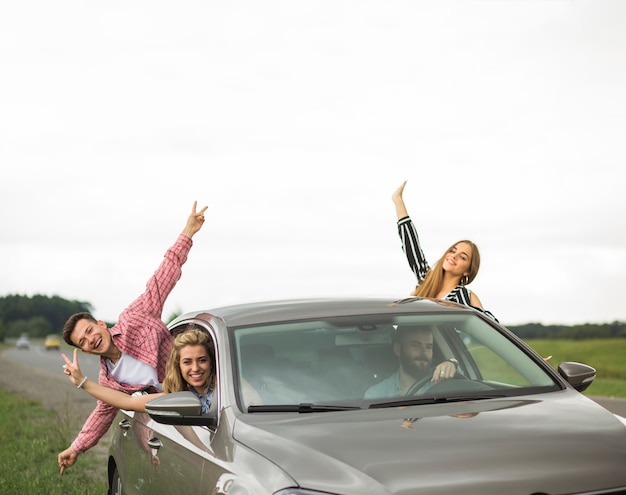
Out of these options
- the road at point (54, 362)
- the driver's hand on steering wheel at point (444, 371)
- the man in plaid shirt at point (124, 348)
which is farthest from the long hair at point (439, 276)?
the road at point (54, 362)

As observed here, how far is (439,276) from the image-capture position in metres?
7.48

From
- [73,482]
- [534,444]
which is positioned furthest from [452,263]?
[73,482]

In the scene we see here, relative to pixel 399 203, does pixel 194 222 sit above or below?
below

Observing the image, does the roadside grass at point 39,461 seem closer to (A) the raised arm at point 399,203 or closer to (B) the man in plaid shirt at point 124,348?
(B) the man in plaid shirt at point 124,348

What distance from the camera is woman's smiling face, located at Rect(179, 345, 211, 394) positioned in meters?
5.54

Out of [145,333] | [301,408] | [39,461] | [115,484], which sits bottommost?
[39,461]

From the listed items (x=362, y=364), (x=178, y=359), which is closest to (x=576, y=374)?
(x=362, y=364)

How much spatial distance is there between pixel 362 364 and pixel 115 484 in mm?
2665

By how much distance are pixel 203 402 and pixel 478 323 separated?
62.3 inches

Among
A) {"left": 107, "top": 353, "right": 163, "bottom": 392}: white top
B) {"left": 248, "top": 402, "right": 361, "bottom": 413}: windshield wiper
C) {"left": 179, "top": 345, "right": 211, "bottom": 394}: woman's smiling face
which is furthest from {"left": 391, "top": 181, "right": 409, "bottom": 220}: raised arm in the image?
{"left": 248, "top": 402, "right": 361, "bottom": 413}: windshield wiper

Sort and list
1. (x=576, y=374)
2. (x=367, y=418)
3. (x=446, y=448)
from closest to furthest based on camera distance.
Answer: (x=446, y=448)
(x=367, y=418)
(x=576, y=374)

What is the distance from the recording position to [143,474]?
6129 millimetres

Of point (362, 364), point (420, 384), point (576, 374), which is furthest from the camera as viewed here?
point (576, 374)

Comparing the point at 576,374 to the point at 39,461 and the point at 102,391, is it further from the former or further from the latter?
the point at 39,461
